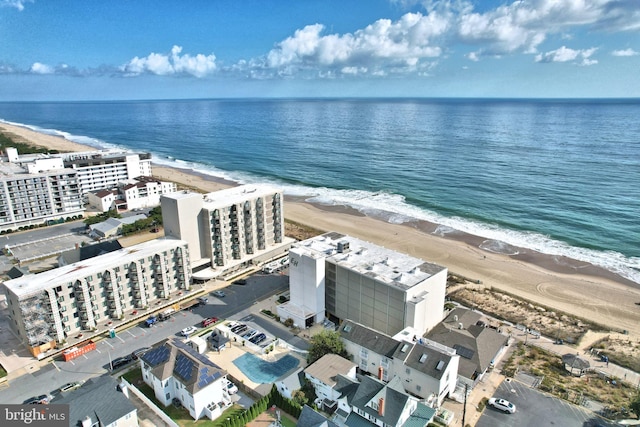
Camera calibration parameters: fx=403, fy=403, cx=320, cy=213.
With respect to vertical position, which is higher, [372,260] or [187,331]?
[372,260]

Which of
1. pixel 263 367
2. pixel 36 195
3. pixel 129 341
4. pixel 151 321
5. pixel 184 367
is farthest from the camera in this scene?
pixel 36 195

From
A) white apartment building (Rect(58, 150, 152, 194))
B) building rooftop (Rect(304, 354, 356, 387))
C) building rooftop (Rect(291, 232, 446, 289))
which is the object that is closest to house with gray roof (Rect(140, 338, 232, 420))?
building rooftop (Rect(304, 354, 356, 387))

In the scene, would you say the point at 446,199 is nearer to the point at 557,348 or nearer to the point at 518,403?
the point at 557,348

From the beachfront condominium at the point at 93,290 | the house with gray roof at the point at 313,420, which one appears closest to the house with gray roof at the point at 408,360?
the house with gray roof at the point at 313,420

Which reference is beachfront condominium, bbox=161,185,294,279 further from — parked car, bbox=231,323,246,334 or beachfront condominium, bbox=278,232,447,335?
beachfront condominium, bbox=278,232,447,335

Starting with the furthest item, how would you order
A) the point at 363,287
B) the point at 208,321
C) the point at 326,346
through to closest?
the point at 208,321, the point at 363,287, the point at 326,346

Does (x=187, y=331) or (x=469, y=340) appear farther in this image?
(x=187, y=331)

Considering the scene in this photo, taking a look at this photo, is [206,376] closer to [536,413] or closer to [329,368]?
[329,368]

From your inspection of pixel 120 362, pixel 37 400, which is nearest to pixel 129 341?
pixel 120 362

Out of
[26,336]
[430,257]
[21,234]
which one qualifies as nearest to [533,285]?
[430,257]
